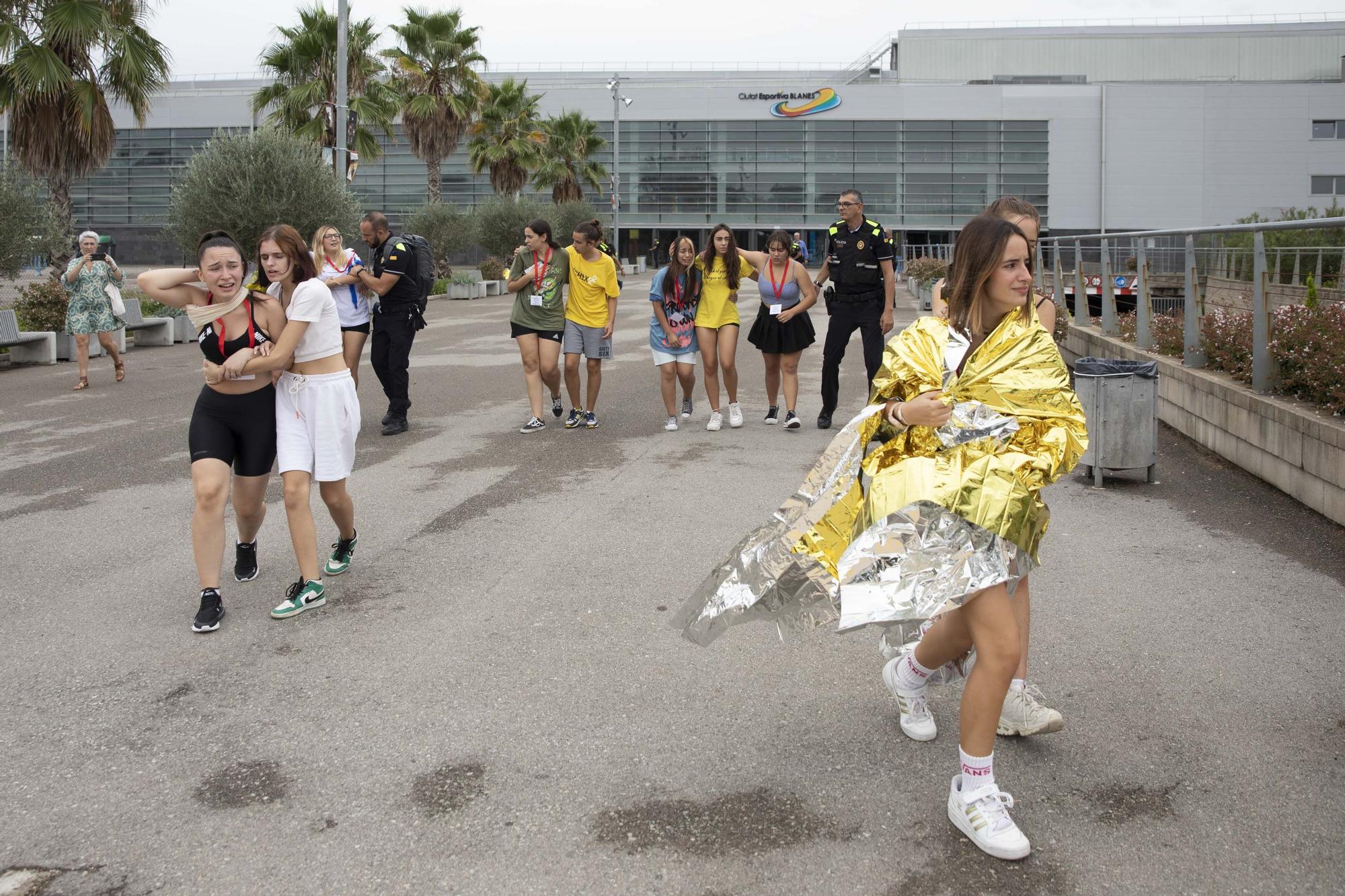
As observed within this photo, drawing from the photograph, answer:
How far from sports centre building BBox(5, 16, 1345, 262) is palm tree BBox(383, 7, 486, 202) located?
2684 centimetres

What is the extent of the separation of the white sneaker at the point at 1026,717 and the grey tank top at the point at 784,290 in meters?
6.77

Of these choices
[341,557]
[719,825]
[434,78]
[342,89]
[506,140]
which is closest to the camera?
[719,825]

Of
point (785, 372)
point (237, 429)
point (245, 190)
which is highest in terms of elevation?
point (245, 190)

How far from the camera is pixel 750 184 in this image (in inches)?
2692

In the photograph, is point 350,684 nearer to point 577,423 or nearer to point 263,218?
point 577,423

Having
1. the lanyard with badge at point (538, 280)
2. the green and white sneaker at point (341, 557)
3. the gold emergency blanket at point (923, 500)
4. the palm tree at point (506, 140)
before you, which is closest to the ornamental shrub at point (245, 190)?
the lanyard with badge at point (538, 280)

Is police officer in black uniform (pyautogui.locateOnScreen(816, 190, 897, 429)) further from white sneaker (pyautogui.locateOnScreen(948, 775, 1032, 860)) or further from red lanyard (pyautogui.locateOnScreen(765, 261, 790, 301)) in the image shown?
white sneaker (pyautogui.locateOnScreen(948, 775, 1032, 860))

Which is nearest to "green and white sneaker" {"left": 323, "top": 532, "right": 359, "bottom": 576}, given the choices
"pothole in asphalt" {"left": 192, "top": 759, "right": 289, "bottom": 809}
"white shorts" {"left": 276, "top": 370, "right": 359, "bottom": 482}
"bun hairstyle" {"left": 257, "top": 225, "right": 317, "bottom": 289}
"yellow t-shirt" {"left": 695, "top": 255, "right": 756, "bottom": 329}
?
"white shorts" {"left": 276, "top": 370, "right": 359, "bottom": 482}

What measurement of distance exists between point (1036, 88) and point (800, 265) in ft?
203

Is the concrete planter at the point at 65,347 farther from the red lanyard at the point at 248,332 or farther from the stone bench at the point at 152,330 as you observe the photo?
the red lanyard at the point at 248,332

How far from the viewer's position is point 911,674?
12.4ft

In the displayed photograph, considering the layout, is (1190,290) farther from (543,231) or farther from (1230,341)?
(543,231)

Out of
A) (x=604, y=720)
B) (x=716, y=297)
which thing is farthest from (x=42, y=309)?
(x=604, y=720)

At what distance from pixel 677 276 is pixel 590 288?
0.76 m
